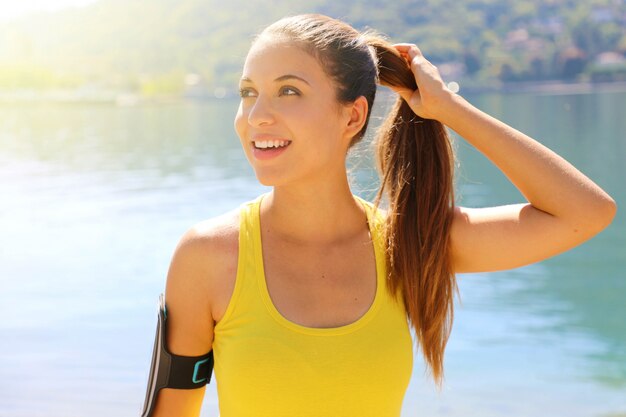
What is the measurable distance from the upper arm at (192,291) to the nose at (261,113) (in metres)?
0.23

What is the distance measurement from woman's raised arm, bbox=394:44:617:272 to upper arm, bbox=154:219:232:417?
20.0 inches

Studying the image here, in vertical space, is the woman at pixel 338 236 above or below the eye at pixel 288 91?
below

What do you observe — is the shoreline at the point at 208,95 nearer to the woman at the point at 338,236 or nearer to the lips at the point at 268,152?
the woman at the point at 338,236

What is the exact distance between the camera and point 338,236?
181 cm

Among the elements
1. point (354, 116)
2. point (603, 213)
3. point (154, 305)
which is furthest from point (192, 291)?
point (154, 305)

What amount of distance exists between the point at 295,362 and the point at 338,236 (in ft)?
1.04

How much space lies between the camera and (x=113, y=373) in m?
6.18

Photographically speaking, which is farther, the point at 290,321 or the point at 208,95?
the point at 208,95

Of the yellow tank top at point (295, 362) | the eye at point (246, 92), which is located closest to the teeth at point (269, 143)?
the eye at point (246, 92)

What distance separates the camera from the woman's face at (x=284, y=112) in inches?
64.7

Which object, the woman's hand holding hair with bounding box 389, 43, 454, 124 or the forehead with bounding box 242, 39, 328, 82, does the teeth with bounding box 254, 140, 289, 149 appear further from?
the woman's hand holding hair with bounding box 389, 43, 454, 124

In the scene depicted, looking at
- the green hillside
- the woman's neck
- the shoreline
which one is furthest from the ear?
the shoreline

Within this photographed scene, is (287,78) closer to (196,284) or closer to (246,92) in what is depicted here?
(246,92)

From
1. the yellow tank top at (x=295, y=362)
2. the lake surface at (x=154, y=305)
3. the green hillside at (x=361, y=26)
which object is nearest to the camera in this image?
the yellow tank top at (x=295, y=362)
